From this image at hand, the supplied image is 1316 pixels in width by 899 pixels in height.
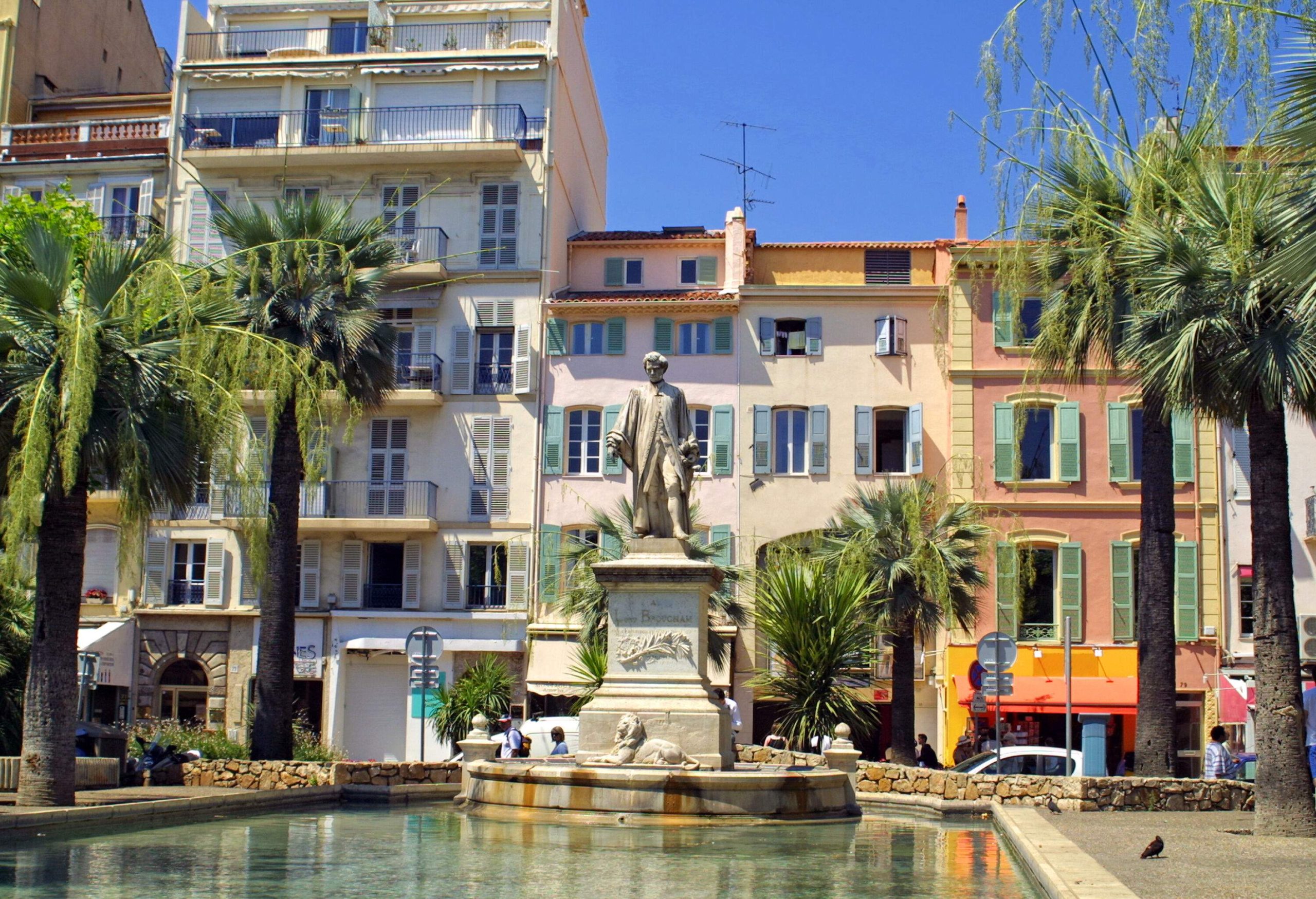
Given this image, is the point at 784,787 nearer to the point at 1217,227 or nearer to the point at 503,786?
the point at 503,786

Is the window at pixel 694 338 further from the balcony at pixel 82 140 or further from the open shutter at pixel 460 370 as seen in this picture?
the balcony at pixel 82 140

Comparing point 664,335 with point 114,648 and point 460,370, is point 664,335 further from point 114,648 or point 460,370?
point 114,648

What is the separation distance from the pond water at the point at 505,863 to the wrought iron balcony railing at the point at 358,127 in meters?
28.1

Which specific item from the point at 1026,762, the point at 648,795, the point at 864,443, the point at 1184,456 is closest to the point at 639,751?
the point at 648,795

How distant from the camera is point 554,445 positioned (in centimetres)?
3959

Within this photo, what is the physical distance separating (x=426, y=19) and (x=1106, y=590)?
925 inches

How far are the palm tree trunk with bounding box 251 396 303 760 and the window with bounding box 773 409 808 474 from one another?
15.1m

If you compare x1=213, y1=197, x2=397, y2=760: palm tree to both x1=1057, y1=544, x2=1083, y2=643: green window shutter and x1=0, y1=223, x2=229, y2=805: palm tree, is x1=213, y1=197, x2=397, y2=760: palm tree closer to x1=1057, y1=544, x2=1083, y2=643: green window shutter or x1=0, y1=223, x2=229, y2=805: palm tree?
x1=0, y1=223, x2=229, y2=805: palm tree

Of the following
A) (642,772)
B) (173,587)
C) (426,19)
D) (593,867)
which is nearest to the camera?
(593,867)

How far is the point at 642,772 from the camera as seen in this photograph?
14.4 m

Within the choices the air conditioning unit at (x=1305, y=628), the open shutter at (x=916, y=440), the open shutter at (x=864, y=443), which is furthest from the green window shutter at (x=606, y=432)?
the air conditioning unit at (x=1305, y=628)

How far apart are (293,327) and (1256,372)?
1710 cm

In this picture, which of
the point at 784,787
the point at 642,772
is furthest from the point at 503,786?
the point at 784,787

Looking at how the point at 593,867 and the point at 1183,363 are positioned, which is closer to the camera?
the point at 593,867
